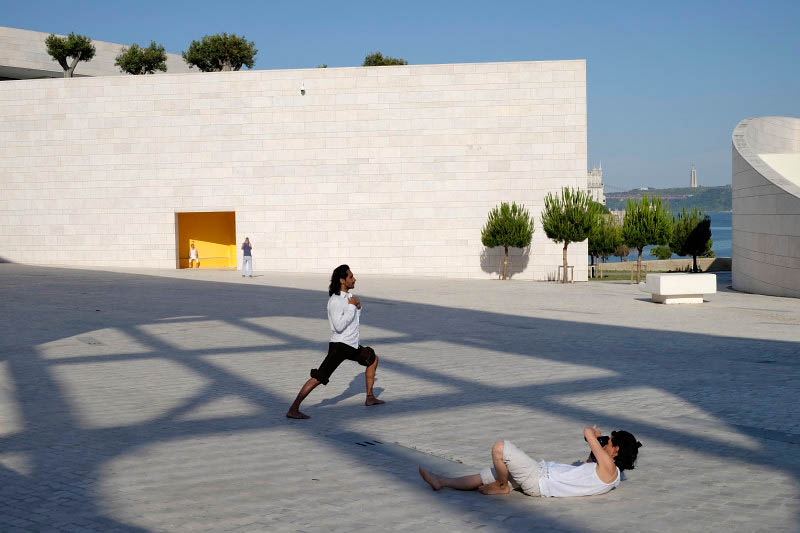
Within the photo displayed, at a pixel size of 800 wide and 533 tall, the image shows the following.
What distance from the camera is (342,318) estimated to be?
7.96 m

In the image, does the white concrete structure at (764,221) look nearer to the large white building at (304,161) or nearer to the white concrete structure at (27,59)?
the large white building at (304,161)

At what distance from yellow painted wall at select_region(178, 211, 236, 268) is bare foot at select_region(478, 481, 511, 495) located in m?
31.4

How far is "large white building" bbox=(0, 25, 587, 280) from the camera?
3234cm

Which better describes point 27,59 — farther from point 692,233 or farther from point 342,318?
point 342,318

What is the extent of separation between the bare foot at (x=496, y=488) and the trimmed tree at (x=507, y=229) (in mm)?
25363

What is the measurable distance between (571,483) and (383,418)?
2.89 m

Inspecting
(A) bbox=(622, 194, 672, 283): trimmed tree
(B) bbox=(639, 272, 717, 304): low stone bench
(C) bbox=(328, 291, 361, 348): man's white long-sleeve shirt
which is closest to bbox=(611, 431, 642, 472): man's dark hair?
(C) bbox=(328, 291, 361, 348): man's white long-sleeve shirt

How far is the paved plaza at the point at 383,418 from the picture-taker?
5.39 meters

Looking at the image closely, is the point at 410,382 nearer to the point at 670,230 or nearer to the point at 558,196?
the point at 558,196

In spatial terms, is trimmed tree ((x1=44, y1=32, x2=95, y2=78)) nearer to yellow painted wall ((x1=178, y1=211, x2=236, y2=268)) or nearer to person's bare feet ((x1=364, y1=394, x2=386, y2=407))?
yellow painted wall ((x1=178, y1=211, x2=236, y2=268))

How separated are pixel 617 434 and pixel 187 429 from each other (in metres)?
4.10

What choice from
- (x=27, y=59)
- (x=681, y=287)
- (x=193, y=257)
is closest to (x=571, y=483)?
(x=681, y=287)

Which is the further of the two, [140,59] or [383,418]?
[140,59]

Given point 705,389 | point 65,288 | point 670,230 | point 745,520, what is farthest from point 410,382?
point 670,230
